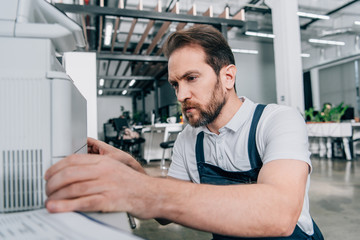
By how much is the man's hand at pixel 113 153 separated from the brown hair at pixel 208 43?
0.39 meters

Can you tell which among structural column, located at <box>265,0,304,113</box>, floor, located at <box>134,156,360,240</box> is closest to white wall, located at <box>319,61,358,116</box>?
structural column, located at <box>265,0,304,113</box>

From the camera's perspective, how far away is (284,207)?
51 centimetres

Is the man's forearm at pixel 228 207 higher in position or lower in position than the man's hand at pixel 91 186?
lower

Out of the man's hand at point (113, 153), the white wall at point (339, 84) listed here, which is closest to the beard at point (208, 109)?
the man's hand at point (113, 153)

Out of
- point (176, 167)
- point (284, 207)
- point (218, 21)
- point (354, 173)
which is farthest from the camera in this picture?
point (218, 21)

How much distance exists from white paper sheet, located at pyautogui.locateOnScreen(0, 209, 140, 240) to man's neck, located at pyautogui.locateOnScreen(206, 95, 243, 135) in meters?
0.68

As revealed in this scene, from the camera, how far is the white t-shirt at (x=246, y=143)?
2.21 feet

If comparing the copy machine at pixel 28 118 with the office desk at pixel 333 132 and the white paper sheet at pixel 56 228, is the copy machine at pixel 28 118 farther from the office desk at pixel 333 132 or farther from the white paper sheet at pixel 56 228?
the office desk at pixel 333 132

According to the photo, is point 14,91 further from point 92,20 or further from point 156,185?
point 92,20

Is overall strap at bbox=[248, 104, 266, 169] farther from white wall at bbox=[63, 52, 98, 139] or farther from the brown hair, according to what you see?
white wall at bbox=[63, 52, 98, 139]

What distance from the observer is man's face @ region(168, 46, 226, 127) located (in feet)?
2.83

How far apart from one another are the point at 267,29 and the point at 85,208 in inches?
342

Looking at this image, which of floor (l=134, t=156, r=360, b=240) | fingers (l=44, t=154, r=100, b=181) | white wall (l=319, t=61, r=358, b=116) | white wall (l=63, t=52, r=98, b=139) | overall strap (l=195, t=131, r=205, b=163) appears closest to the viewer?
fingers (l=44, t=154, r=100, b=181)

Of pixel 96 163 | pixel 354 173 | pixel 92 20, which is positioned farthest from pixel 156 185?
pixel 92 20
